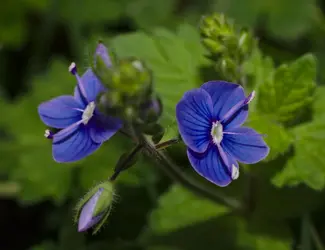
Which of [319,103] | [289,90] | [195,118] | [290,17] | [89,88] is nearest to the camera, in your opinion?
[195,118]

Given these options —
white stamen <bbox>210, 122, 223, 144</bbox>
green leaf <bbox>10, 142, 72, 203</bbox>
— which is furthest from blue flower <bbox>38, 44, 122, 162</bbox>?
green leaf <bbox>10, 142, 72, 203</bbox>

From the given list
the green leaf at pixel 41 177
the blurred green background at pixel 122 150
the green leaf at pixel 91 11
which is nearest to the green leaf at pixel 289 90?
the blurred green background at pixel 122 150

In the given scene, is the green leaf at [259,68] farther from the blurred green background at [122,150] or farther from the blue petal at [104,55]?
the blue petal at [104,55]

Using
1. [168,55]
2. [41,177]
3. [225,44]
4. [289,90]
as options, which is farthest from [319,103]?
[41,177]

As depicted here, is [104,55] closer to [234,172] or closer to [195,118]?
[195,118]

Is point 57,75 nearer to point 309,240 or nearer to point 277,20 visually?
point 277,20

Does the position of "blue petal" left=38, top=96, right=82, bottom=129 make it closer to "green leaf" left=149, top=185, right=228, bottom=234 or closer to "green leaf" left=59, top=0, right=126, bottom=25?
"green leaf" left=149, top=185, right=228, bottom=234
